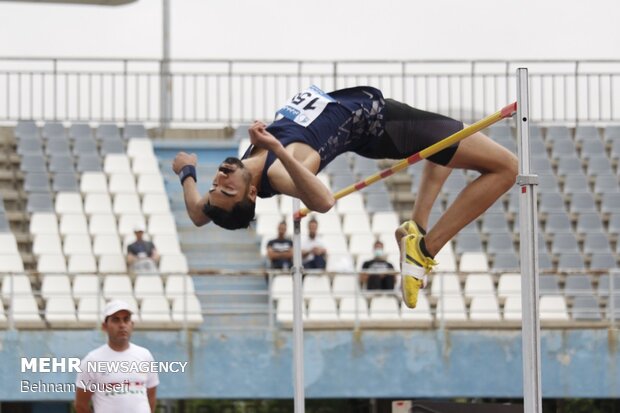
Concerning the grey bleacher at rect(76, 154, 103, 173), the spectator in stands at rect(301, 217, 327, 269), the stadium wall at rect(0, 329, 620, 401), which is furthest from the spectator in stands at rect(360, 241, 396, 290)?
the grey bleacher at rect(76, 154, 103, 173)

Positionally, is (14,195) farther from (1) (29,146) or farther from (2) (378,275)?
(2) (378,275)

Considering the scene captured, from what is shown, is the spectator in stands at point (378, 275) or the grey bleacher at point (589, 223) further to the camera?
the grey bleacher at point (589, 223)

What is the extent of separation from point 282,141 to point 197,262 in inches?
342

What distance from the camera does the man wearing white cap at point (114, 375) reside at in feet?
25.1

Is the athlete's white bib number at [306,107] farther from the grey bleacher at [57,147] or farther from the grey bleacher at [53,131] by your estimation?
the grey bleacher at [53,131]

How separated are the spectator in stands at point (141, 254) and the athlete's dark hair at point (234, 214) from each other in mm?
6916

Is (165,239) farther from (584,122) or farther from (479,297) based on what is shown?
(584,122)

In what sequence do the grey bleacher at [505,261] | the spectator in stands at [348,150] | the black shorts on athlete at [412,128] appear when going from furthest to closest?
the grey bleacher at [505,261], the black shorts on athlete at [412,128], the spectator in stands at [348,150]

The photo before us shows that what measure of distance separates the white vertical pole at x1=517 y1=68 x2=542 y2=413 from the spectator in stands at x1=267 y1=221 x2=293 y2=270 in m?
7.58

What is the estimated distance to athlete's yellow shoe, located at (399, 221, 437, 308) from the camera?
6.82 metres

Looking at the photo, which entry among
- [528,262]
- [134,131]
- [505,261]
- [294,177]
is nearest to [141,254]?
[134,131]

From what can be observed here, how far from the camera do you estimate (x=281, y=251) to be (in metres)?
13.2

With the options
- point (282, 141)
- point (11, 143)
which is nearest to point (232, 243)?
point (11, 143)

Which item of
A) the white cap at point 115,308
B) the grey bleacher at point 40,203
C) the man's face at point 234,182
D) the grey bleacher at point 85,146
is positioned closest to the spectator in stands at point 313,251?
the grey bleacher at point 40,203
